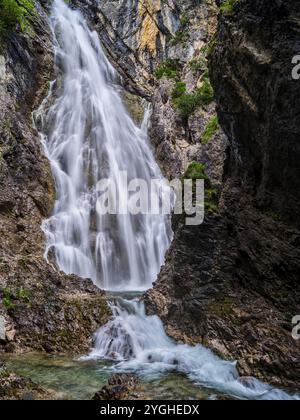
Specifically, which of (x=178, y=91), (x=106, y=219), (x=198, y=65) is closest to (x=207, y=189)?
(x=106, y=219)

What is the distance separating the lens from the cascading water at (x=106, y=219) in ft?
35.9

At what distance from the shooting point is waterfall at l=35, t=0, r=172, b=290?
1928 centimetres

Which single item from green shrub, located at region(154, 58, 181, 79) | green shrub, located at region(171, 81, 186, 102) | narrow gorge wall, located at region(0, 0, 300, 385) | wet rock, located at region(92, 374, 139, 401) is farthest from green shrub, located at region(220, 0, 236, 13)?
green shrub, located at region(154, 58, 181, 79)

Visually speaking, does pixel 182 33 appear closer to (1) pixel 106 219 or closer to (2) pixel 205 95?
(2) pixel 205 95

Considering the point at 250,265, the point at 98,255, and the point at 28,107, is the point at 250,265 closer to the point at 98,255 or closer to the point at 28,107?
the point at 98,255

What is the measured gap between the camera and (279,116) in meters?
9.30

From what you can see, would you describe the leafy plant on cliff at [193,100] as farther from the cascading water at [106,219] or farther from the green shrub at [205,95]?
the cascading water at [106,219]

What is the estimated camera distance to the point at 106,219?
21297 millimetres

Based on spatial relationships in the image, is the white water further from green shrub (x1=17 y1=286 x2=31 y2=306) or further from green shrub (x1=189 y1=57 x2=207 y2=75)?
green shrub (x1=189 y1=57 x2=207 y2=75)

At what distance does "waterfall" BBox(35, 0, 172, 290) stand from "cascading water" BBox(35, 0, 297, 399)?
0.05 m

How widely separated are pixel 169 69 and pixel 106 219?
19.1 metres

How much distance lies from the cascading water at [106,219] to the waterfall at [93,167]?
0.05 m

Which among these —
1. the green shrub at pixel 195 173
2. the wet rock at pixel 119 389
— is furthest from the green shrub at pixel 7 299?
the green shrub at pixel 195 173

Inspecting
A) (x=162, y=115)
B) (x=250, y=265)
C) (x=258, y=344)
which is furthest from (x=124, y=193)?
(x=258, y=344)
